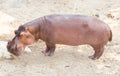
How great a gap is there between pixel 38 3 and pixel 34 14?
0.65 m

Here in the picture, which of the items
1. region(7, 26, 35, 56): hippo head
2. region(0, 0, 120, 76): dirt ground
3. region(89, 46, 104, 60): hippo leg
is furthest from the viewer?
region(89, 46, 104, 60): hippo leg

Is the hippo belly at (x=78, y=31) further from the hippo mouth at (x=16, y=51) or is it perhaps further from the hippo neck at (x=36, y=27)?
the hippo mouth at (x=16, y=51)

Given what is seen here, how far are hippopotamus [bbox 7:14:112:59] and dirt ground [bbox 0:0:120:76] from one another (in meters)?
0.23

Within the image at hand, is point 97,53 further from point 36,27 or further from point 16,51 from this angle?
point 16,51

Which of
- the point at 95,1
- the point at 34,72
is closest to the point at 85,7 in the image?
the point at 95,1

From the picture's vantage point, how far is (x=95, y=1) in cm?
715

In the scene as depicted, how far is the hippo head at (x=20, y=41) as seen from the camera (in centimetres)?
456

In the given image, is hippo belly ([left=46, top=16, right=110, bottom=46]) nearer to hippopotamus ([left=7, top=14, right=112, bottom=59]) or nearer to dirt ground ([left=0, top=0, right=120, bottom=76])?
hippopotamus ([left=7, top=14, right=112, bottom=59])

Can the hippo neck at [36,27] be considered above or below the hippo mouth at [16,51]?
above

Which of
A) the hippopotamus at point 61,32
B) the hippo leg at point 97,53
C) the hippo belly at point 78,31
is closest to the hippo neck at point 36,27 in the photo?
the hippopotamus at point 61,32

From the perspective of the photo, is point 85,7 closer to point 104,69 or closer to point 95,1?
point 95,1

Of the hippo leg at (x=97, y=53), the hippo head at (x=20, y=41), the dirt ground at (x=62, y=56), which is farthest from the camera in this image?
the hippo leg at (x=97, y=53)

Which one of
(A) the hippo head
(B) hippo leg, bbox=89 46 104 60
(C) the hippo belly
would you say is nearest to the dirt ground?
(B) hippo leg, bbox=89 46 104 60

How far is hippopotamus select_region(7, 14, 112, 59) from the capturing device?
458 centimetres
